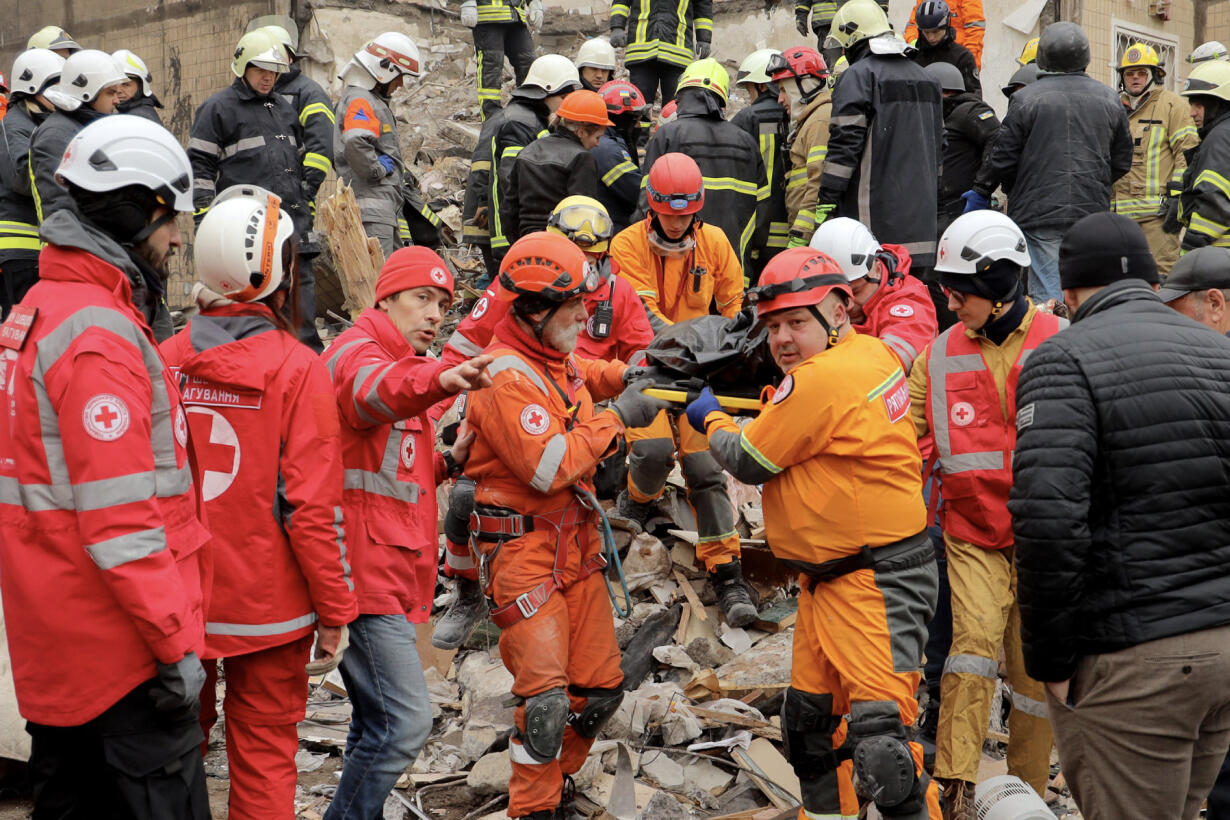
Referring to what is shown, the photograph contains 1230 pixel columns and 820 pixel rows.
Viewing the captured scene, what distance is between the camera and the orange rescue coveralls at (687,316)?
6.45 m

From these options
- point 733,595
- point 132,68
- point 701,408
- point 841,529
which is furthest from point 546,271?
point 132,68

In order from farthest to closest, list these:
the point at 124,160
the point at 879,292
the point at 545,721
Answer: the point at 879,292, the point at 545,721, the point at 124,160

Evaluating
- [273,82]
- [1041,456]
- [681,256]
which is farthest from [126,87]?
[1041,456]

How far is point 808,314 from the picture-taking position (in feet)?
13.7

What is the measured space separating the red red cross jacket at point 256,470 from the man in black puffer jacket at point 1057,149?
19.1 feet

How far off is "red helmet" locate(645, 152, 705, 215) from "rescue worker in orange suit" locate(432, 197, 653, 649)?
369 mm

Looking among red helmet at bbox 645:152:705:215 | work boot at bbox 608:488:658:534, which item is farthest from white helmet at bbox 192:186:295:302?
work boot at bbox 608:488:658:534

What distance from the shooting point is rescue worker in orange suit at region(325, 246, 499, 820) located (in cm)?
405

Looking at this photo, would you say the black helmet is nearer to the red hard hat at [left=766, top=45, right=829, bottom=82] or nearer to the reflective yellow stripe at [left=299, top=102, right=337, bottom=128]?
the red hard hat at [left=766, top=45, right=829, bottom=82]

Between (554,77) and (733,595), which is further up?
(554,77)

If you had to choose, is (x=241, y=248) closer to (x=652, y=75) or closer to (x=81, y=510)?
(x=81, y=510)

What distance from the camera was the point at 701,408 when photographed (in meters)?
4.48

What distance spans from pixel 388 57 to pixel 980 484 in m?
6.02

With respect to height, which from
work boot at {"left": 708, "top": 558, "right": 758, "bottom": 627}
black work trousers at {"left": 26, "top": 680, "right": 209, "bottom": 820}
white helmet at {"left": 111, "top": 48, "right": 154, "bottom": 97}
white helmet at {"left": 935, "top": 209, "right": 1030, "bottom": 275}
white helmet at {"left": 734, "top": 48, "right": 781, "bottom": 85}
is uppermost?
white helmet at {"left": 111, "top": 48, "right": 154, "bottom": 97}
